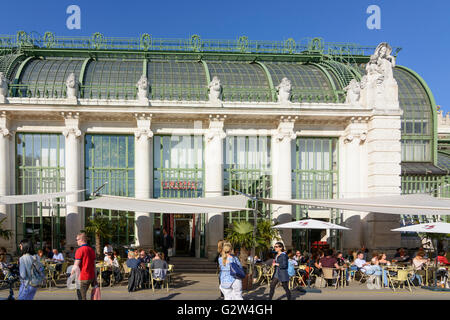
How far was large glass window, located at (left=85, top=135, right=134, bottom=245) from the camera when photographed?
83.4 feet

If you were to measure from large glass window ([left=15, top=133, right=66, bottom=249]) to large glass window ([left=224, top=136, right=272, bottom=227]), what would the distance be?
→ 9.51 m

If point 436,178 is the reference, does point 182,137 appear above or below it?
above

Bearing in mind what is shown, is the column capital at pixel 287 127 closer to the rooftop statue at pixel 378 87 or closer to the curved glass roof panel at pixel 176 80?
the rooftop statue at pixel 378 87

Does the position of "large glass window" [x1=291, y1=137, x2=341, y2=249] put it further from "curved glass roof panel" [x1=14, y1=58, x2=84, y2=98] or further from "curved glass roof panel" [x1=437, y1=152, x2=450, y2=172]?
"curved glass roof panel" [x1=14, y1=58, x2=84, y2=98]

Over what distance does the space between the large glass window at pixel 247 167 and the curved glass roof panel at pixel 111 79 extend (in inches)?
266

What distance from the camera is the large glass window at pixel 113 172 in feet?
83.4

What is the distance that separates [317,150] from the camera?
2672cm

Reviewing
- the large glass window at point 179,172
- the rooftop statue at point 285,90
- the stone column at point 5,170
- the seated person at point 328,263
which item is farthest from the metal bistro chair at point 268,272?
the stone column at point 5,170

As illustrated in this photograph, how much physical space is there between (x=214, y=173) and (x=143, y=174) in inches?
157

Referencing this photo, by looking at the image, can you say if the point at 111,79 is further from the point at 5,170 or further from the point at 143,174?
the point at 5,170

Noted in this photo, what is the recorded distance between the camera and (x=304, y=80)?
2820 cm
